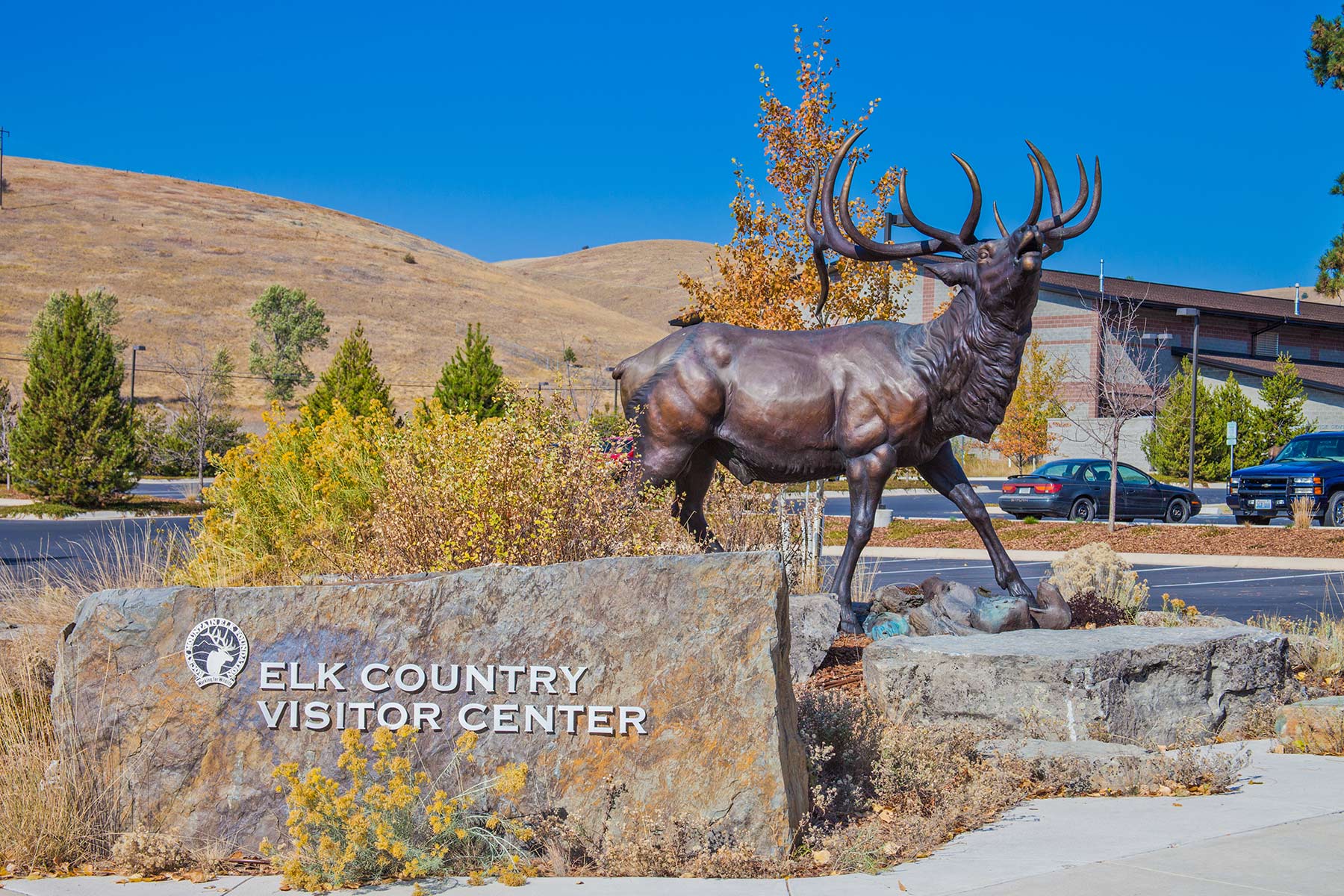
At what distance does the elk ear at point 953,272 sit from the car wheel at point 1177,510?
21.8 m

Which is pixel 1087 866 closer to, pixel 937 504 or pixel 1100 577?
pixel 1100 577

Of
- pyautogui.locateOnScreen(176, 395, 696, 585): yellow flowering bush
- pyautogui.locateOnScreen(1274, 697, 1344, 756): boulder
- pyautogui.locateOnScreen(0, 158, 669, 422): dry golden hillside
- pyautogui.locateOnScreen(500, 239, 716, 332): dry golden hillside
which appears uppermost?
pyautogui.locateOnScreen(500, 239, 716, 332): dry golden hillside

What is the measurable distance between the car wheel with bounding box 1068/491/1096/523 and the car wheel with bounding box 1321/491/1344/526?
189 inches

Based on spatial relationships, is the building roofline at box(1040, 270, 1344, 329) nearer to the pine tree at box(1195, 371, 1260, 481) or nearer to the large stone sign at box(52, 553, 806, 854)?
the pine tree at box(1195, 371, 1260, 481)

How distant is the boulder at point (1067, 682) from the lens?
269 inches

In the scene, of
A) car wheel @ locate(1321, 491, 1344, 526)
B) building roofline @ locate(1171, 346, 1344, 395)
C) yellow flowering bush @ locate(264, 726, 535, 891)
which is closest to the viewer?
yellow flowering bush @ locate(264, 726, 535, 891)

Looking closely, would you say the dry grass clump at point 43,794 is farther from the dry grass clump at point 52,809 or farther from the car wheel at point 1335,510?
the car wheel at point 1335,510

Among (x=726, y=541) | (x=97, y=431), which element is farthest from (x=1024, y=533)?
(x=97, y=431)

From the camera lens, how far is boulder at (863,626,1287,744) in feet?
22.4

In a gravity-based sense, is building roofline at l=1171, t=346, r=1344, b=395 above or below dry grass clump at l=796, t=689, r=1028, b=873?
above

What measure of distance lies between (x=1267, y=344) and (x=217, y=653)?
57626mm

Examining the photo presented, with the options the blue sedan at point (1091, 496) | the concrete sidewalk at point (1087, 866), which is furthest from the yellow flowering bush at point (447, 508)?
the blue sedan at point (1091, 496)

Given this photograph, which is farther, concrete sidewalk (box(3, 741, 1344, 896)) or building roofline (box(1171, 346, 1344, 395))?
building roofline (box(1171, 346, 1344, 395))

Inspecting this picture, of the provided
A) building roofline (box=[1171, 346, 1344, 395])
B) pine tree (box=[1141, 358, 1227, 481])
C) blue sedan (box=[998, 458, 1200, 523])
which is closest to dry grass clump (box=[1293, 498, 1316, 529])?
blue sedan (box=[998, 458, 1200, 523])
